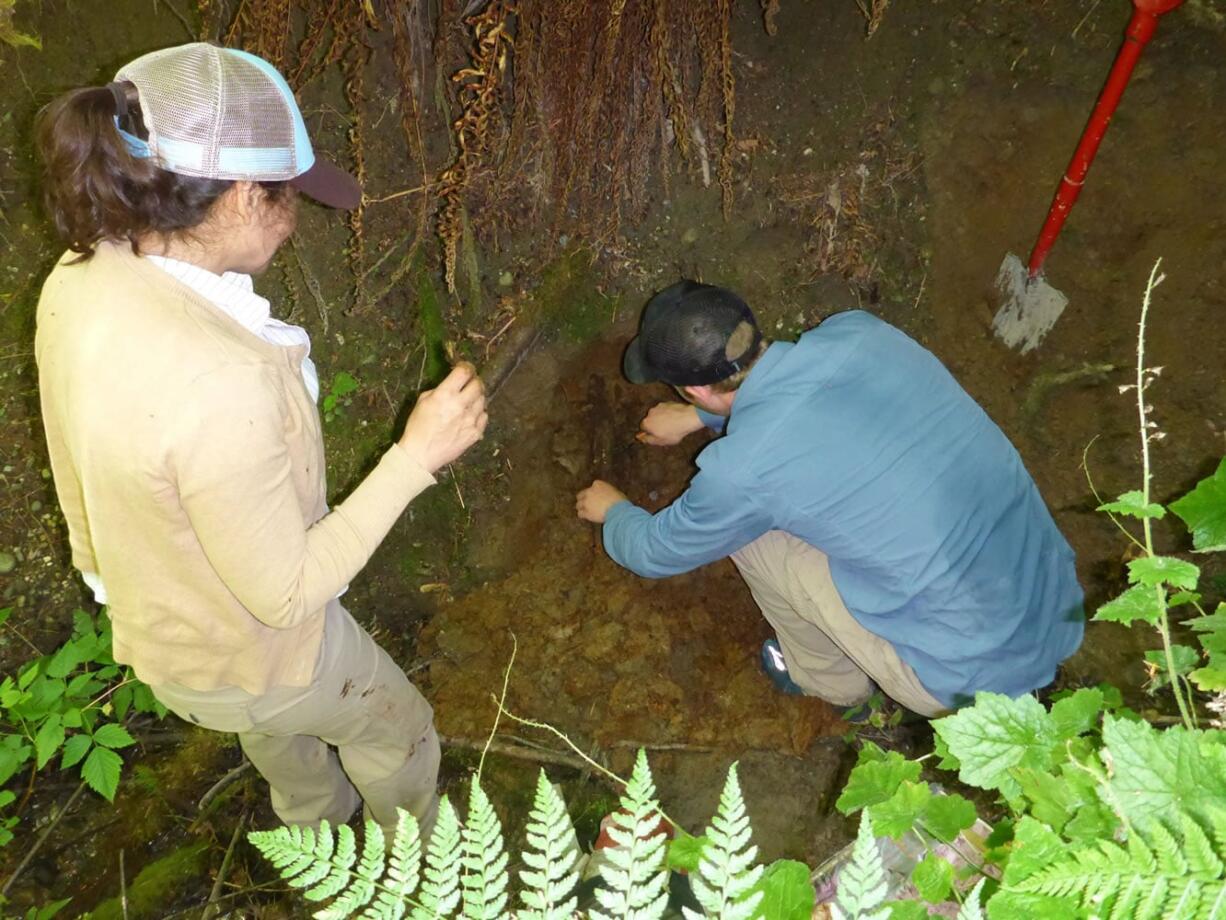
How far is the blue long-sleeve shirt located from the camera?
2.07 meters

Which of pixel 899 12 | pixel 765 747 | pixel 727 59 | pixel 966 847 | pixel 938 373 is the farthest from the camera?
pixel 899 12

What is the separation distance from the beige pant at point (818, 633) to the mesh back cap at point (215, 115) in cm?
193

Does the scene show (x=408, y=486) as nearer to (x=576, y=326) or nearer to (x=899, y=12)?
(x=576, y=326)

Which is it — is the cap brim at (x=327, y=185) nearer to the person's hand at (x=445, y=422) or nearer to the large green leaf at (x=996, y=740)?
the person's hand at (x=445, y=422)

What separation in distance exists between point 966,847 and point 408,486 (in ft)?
4.50

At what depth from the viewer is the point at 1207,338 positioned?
8.80 feet

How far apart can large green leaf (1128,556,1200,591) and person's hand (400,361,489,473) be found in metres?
1.36

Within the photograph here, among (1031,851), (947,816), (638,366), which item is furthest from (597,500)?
(1031,851)

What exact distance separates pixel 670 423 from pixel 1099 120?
1.89 meters

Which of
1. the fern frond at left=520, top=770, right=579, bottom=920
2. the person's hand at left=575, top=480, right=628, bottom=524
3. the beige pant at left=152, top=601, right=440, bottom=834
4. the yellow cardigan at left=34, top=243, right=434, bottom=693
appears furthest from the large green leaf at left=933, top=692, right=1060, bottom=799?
the person's hand at left=575, top=480, right=628, bottom=524

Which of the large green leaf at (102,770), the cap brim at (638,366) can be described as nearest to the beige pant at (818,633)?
the cap brim at (638,366)

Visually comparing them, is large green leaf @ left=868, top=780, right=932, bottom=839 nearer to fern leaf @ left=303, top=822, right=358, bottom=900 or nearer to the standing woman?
fern leaf @ left=303, top=822, right=358, bottom=900

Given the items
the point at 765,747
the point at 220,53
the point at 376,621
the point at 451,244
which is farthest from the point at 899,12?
the point at 376,621

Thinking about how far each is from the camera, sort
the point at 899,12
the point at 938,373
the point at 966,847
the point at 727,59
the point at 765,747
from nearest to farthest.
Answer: the point at 966,847 < the point at 938,373 < the point at 727,59 < the point at 765,747 < the point at 899,12
